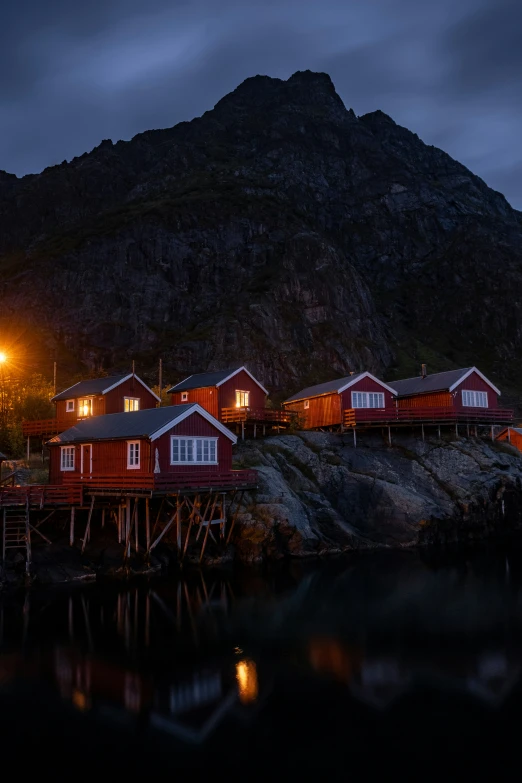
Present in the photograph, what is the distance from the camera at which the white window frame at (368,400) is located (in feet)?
180

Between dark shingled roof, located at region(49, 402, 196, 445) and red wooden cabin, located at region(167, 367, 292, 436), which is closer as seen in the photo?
dark shingled roof, located at region(49, 402, 196, 445)

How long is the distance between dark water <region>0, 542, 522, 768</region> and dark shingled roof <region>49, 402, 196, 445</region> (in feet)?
30.7

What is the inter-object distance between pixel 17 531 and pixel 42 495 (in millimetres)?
2953

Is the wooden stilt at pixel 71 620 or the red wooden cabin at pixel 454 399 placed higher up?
the red wooden cabin at pixel 454 399

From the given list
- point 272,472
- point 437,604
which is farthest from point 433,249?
point 437,604

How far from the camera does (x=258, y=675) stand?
19.6 metres

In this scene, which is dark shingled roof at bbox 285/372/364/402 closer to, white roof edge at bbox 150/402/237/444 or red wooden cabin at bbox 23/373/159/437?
red wooden cabin at bbox 23/373/159/437

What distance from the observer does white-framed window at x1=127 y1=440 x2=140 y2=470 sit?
34.9 meters

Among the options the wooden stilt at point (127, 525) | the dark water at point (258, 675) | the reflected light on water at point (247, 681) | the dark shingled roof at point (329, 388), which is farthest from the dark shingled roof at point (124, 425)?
the dark shingled roof at point (329, 388)

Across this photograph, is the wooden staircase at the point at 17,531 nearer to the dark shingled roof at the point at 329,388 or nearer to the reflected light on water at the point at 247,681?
the reflected light on water at the point at 247,681

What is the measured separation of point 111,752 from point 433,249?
162330 mm

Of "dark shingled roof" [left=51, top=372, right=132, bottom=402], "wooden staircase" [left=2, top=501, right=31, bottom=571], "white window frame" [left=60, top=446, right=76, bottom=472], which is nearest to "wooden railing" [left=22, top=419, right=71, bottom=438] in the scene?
"dark shingled roof" [left=51, top=372, right=132, bottom=402]

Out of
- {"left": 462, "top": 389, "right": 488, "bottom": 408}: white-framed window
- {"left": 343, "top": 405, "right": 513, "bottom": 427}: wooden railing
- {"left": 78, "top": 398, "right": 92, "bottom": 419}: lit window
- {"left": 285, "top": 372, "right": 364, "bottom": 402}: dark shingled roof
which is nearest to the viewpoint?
{"left": 78, "top": 398, "right": 92, "bottom": 419}: lit window

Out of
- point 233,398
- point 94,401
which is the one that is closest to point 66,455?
point 94,401
